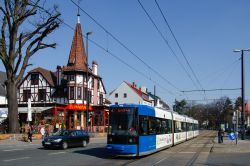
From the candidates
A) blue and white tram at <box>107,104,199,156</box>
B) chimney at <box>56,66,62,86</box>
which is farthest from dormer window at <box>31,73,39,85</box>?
blue and white tram at <box>107,104,199,156</box>

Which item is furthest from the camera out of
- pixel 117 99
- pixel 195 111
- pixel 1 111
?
pixel 195 111

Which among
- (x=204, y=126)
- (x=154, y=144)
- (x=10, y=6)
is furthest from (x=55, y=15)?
(x=204, y=126)

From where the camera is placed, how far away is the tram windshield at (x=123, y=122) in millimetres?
20859

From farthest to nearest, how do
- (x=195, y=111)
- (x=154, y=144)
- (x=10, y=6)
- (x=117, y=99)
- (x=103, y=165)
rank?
(x=195, y=111) < (x=117, y=99) < (x=10, y=6) < (x=154, y=144) < (x=103, y=165)

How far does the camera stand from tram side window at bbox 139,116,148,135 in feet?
69.8

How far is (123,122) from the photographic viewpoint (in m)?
21.1

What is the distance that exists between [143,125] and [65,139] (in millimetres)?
9097

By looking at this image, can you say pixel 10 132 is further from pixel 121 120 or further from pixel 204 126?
pixel 204 126

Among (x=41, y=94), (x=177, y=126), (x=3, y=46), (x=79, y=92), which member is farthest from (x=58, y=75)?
(x=177, y=126)

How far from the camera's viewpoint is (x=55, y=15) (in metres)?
40.9

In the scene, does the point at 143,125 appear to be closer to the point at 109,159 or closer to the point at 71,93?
the point at 109,159

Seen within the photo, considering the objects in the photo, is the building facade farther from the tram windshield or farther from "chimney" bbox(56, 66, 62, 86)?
the tram windshield

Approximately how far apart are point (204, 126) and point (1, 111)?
107m

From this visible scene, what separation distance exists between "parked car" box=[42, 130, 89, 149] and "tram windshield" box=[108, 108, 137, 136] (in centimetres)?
827
